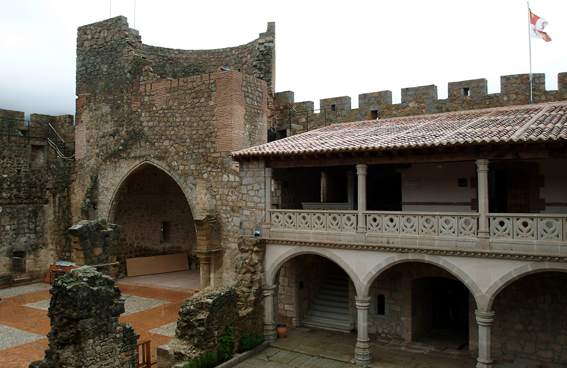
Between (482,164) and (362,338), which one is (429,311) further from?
(482,164)

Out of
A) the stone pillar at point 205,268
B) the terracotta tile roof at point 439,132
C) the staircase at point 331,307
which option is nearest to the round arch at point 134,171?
the stone pillar at point 205,268

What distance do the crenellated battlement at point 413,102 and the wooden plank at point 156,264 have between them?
8.64 m

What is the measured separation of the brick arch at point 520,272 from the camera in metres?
10.5

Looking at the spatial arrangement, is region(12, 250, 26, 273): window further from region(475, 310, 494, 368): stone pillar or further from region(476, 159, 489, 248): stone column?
region(476, 159, 489, 248): stone column

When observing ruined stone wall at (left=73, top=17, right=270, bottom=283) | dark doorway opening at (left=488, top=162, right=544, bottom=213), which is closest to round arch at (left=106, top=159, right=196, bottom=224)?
ruined stone wall at (left=73, top=17, right=270, bottom=283)

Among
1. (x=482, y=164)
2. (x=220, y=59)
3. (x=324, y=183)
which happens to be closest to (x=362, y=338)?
(x=482, y=164)

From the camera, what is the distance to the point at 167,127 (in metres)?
18.8

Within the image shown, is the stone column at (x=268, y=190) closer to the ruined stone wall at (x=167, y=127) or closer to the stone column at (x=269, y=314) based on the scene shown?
the stone column at (x=269, y=314)

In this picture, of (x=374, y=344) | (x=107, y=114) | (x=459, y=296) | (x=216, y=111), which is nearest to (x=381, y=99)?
(x=216, y=111)

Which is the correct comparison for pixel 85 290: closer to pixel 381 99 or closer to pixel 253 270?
pixel 253 270

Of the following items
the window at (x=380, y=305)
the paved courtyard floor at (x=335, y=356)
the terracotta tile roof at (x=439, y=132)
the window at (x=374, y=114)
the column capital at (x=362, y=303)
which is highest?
the window at (x=374, y=114)

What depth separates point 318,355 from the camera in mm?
13000

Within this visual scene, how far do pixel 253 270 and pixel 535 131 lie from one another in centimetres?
784

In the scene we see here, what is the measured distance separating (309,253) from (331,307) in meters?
3.10
